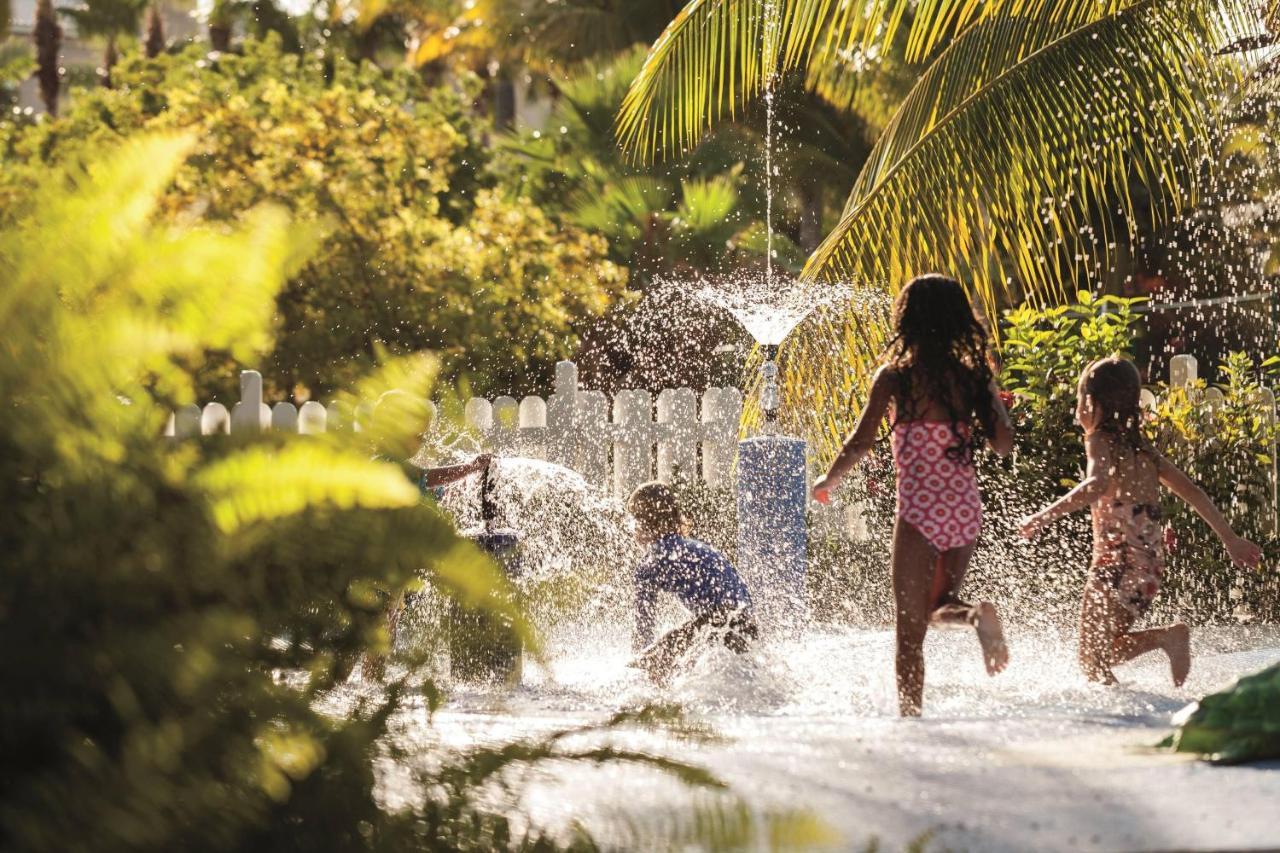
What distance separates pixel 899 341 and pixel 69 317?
3597 mm

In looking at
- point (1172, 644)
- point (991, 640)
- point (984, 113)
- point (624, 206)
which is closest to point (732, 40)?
point (984, 113)

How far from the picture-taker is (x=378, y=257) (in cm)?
1720

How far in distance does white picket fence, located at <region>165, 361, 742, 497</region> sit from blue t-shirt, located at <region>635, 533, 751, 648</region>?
4052 mm

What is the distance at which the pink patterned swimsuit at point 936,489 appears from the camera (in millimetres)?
5473

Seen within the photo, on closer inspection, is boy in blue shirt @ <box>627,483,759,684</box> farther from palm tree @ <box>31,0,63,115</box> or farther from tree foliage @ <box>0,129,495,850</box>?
palm tree @ <box>31,0,63,115</box>

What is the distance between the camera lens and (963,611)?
539 cm

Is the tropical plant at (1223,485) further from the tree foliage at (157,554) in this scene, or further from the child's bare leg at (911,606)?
the tree foliage at (157,554)

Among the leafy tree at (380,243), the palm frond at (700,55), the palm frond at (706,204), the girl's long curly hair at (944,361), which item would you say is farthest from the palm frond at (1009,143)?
the palm frond at (706,204)

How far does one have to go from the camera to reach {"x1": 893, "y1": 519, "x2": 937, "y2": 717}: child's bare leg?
5.44 metres

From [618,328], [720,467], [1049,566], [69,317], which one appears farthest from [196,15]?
[69,317]

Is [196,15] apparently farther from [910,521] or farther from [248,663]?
[248,663]

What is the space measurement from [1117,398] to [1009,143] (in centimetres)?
358

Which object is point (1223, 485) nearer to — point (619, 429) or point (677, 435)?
point (677, 435)

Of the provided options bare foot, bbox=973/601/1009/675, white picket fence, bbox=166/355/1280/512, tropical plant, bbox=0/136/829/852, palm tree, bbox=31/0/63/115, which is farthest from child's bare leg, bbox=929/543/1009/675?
palm tree, bbox=31/0/63/115
